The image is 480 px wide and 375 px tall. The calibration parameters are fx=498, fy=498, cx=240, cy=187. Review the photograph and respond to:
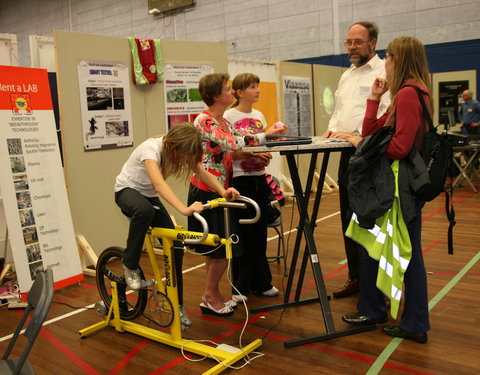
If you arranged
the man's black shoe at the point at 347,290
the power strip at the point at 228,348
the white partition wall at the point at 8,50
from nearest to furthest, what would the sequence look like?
the power strip at the point at 228,348
the man's black shoe at the point at 347,290
the white partition wall at the point at 8,50

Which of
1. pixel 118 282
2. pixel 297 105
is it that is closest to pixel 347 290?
pixel 118 282

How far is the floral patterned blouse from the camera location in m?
2.99

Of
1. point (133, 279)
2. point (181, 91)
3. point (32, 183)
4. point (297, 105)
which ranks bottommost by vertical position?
point (133, 279)

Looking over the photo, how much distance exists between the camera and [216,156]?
3.14 m

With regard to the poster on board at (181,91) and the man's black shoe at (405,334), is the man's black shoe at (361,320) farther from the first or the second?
the poster on board at (181,91)

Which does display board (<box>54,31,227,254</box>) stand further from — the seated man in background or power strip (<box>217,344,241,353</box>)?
the seated man in background

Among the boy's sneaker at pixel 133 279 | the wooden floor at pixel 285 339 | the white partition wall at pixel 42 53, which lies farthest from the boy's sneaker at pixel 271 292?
the white partition wall at pixel 42 53

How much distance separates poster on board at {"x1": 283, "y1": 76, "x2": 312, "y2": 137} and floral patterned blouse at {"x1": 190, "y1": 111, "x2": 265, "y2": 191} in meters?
4.92

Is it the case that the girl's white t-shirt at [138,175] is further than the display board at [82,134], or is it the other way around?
the display board at [82,134]

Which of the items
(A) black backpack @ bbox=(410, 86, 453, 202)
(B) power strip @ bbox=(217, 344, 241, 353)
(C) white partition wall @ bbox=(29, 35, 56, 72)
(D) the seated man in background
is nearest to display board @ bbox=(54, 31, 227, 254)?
(C) white partition wall @ bbox=(29, 35, 56, 72)

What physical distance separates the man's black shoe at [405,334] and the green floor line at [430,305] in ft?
0.11

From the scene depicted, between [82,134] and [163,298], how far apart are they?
94.2 inches

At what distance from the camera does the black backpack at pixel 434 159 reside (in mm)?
2525

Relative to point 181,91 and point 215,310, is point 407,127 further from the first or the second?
point 181,91
